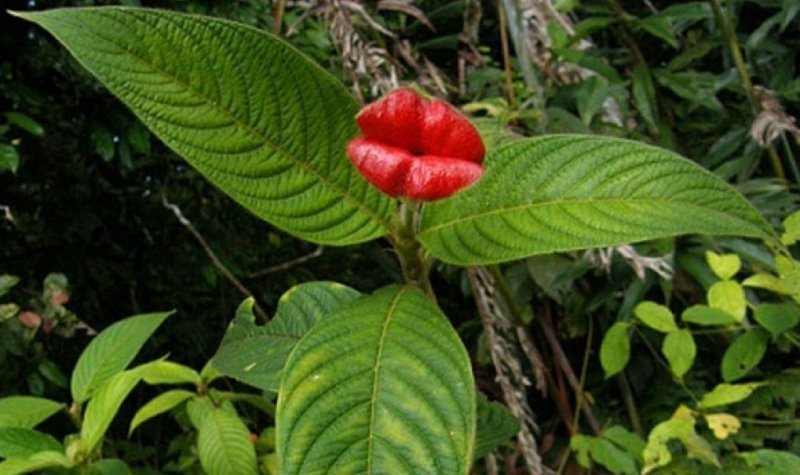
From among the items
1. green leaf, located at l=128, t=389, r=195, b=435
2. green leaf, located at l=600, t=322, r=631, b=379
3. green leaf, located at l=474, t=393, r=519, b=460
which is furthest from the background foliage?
green leaf, located at l=474, t=393, r=519, b=460

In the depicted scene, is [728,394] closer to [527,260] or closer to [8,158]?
[527,260]

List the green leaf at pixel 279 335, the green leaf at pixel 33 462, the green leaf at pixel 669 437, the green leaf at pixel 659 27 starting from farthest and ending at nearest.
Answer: the green leaf at pixel 659 27, the green leaf at pixel 669 437, the green leaf at pixel 33 462, the green leaf at pixel 279 335

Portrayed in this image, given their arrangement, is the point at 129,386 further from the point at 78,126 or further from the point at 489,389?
the point at 78,126

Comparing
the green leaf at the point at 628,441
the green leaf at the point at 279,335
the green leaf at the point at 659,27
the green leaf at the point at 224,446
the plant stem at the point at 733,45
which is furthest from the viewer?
the green leaf at the point at 659,27

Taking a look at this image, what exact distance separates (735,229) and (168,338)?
133 cm

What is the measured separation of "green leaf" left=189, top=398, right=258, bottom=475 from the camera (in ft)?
2.62

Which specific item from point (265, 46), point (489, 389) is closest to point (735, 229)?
point (265, 46)

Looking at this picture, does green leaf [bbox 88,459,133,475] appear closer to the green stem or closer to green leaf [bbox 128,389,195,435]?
green leaf [bbox 128,389,195,435]

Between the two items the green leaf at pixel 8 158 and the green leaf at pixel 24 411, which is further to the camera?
the green leaf at pixel 8 158

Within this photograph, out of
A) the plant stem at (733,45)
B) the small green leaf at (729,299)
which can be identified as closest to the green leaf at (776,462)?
the small green leaf at (729,299)

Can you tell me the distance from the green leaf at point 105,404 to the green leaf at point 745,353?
687mm

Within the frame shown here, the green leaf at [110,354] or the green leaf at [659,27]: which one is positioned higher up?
the green leaf at [659,27]

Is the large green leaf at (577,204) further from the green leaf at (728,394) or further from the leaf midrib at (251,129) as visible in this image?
the green leaf at (728,394)

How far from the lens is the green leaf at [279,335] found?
0.56 m
